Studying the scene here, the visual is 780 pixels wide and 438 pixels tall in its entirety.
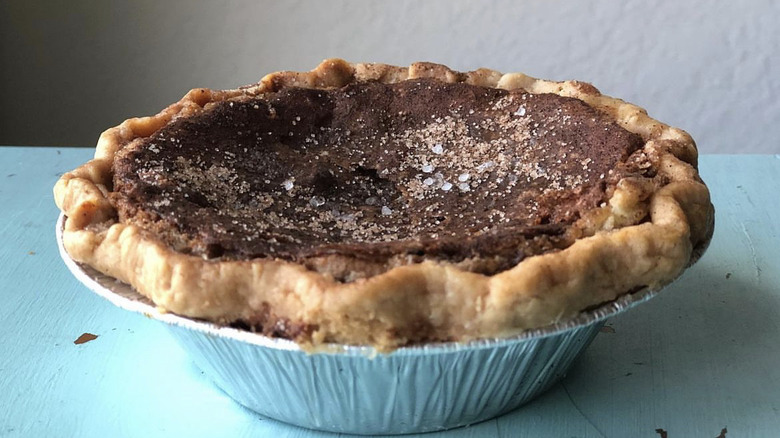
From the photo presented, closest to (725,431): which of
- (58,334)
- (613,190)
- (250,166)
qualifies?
(613,190)

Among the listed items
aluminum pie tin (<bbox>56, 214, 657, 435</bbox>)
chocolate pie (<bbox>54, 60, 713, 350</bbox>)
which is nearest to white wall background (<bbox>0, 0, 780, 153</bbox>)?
chocolate pie (<bbox>54, 60, 713, 350</bbox>)

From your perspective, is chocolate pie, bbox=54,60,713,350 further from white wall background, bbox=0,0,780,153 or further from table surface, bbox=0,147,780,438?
white wall background, bbox=0,0,780,153

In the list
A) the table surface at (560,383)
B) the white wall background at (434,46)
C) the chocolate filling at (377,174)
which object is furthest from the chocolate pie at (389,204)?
the white wall background at (434,46)

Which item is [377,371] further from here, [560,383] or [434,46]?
[434,46]

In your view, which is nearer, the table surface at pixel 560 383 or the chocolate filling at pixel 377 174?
the chocolate filling at pixel 377 174

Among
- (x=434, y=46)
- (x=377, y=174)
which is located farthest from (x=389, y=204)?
(x=434, y=46)

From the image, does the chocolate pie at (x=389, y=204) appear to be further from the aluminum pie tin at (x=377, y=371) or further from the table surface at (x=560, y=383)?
the table surface at (x=560, y=383)
